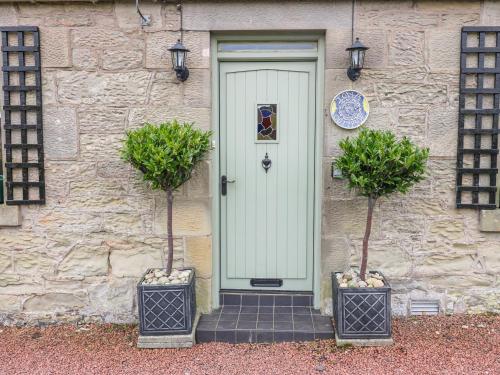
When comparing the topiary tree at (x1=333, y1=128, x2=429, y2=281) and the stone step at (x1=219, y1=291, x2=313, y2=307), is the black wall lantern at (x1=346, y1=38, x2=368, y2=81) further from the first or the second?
the stone step at (x1=219, y1=291, x2=313, y2=307)

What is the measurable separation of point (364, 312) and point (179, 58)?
247cm

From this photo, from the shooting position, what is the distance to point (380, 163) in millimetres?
3059

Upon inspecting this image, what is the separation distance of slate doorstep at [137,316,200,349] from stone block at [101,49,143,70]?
223cm

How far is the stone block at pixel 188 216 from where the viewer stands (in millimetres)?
3686

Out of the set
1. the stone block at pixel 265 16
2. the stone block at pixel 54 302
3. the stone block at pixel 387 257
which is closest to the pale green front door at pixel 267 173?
the stone block at pixel 265 16

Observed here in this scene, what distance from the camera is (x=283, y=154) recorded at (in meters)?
3.82

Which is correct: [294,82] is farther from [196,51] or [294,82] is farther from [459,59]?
[459,59]

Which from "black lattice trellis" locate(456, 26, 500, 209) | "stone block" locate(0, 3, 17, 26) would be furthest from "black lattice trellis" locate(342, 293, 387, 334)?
"stone block" locate(0, 3, 17, 26)

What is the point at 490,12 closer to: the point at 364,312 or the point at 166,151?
the point at 364,312

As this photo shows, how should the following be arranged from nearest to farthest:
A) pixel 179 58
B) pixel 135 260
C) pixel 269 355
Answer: pixel 269 355
pixel 179 58
pixel 135 260

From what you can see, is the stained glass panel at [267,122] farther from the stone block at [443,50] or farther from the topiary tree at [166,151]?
the stone block at [443,50]

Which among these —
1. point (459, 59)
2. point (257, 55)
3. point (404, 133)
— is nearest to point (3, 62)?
point (257, 55)

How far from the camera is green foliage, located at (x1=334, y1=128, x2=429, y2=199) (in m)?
3.05

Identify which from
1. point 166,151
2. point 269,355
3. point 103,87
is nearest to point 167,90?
point 103,87
